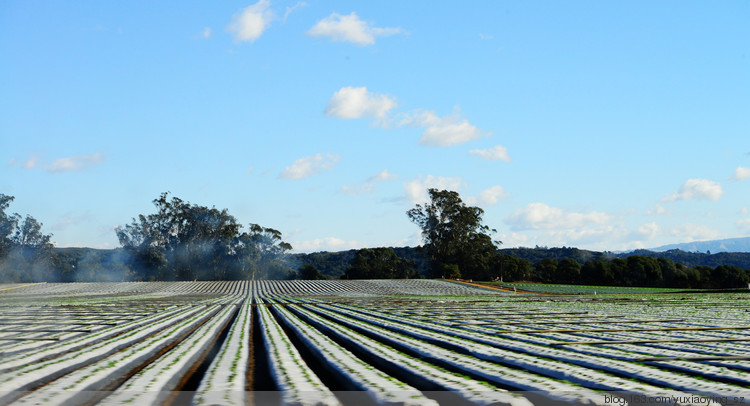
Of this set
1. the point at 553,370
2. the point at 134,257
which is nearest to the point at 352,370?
the point at 553,370

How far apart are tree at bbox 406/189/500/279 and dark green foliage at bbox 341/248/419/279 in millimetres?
13110

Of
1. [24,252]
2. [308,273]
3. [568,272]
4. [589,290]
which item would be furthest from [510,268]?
[24,252]

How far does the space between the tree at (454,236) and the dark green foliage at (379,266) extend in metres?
13.1

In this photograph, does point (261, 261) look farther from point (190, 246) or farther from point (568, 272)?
point (568, 272)

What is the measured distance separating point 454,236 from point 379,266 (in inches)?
894

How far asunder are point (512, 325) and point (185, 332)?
40.0ft

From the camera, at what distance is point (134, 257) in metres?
142

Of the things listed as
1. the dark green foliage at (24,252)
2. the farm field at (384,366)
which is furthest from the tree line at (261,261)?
the farm field at (384,366)

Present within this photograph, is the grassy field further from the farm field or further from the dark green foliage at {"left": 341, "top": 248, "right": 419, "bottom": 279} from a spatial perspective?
the farm field

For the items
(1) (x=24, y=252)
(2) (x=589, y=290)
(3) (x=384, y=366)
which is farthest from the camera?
(1) (x=24, y=252)

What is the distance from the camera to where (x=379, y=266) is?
152250mm

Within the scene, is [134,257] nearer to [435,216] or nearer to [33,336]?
[435,216]

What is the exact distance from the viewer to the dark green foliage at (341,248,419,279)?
14812 cm

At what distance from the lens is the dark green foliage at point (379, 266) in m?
148
